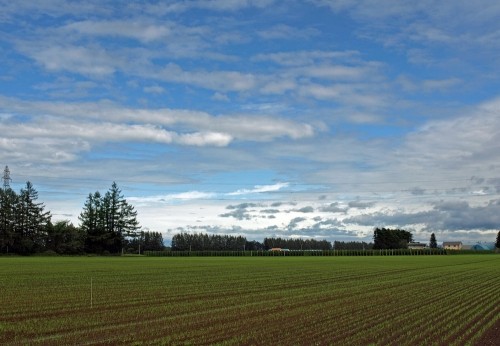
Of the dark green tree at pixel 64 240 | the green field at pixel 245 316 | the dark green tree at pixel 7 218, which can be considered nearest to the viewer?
the green field at pixel 245 316

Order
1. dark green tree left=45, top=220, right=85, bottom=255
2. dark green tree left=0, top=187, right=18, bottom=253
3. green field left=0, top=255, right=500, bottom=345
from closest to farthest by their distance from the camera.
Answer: green field left=0, top=255, right=500, bottom=345 < dark green tree left=0, top=187, right=18, bottom=253 < dark green tree left=45, top=220, right=85, bottom=255

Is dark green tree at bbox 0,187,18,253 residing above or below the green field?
above

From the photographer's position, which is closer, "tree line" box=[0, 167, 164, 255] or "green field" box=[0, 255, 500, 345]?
"green field" box=[0, 255, 500, 345]

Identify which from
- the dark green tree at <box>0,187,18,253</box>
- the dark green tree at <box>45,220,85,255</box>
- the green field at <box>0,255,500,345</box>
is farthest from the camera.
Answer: the dark green tree at <box>45,220,85,255</box>

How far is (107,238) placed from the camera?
156 meters

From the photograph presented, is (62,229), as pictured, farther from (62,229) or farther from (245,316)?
(245,316)

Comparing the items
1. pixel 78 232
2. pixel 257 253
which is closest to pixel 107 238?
pixel 78 232

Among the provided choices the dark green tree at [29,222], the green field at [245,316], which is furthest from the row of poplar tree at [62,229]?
the green field at [245,316]

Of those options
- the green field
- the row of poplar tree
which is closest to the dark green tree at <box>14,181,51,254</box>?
the row of poplar tree

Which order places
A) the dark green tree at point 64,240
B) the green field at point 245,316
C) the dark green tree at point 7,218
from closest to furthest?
the green field at point 245,316 → the dark green tree at point 7,218 → the dark green tree at point 64,240

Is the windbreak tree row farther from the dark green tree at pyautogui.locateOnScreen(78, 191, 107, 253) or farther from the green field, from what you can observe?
the green field

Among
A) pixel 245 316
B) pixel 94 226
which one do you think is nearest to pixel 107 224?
pixel 94 226

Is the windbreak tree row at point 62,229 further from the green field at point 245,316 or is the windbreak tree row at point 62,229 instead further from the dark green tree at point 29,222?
the green field at point 245,316

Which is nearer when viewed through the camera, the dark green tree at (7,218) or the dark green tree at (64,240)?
→ the dark green tree at (7,218)
